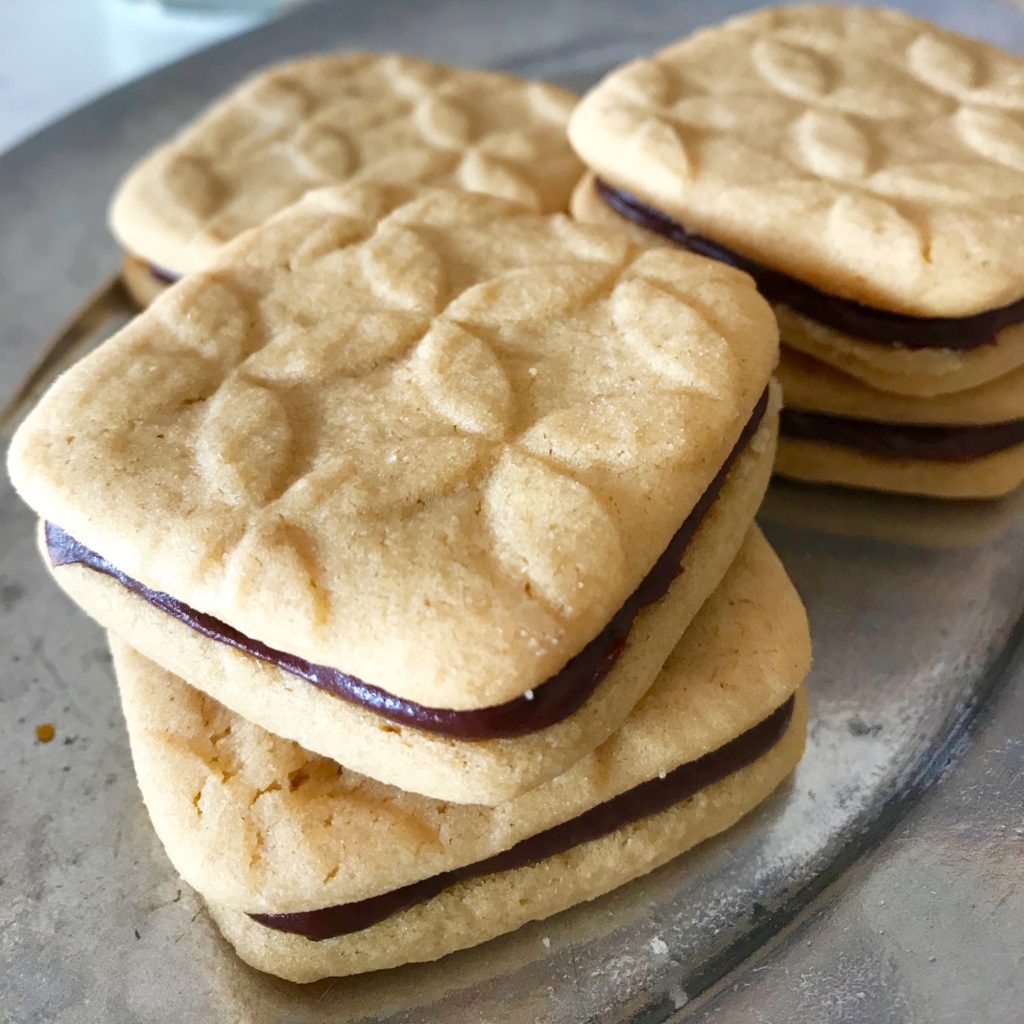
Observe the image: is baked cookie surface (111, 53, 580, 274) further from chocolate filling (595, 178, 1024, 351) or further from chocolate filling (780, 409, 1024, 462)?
chocolate filling (780, 409, 1024, 462)

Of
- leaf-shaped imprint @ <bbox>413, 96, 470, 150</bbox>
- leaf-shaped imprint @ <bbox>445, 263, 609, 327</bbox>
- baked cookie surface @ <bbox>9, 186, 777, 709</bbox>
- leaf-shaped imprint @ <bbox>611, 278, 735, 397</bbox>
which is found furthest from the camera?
leaf-shaped imprint @ <bbox>413, 96, 470, 150</bbox>

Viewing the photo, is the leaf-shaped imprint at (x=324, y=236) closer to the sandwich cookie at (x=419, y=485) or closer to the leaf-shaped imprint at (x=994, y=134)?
the sandwich cookie at (x=419, y=485)

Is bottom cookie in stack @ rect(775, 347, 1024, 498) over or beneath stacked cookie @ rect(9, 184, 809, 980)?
beneath

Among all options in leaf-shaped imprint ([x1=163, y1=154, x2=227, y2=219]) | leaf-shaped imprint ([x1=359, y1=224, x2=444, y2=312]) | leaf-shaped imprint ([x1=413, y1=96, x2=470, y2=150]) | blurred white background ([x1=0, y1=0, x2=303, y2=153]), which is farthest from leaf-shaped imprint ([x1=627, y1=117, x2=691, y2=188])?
blurred white background ([x1=0, y1=0, x2=303, y2=153])

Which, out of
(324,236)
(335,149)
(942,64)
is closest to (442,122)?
(335,149)

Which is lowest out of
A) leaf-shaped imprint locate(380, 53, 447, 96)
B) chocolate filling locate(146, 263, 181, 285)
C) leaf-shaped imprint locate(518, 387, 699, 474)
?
chocolate filling locate(146, 263, 181, 285)

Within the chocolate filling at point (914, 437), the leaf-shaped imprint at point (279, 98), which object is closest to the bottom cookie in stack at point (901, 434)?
the chocolate filling at point (914, 437)

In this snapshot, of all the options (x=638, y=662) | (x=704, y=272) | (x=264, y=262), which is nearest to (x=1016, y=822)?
(x=638, y=662)

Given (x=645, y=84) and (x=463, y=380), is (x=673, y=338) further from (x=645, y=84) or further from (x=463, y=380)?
(x=645, y=84)
